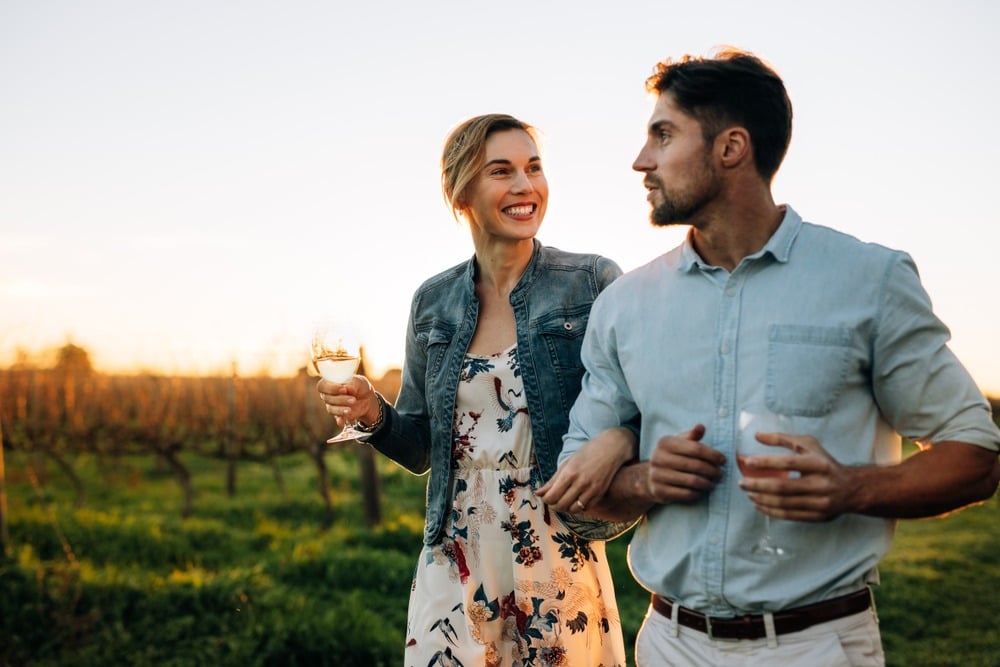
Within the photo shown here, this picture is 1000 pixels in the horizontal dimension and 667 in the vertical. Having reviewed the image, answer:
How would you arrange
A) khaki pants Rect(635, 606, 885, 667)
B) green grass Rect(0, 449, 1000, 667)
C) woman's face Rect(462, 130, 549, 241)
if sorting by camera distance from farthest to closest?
green grass Rect(0, 449, 1000, 667)
woman's face Rect(462, 130, 549, 241)
khaki pants Rect(635, 606, 885, 667)

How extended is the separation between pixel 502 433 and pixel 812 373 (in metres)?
1.09

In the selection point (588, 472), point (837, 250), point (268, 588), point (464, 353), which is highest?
point (837, 250)

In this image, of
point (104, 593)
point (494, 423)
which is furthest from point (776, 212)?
point (104, 593)

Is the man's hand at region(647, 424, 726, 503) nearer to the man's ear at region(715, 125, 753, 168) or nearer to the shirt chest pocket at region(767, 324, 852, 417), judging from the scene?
the shirt chest pocket at region(767, 324, 852, 417)

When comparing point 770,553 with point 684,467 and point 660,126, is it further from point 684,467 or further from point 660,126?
point 660,126

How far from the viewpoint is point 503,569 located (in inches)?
107

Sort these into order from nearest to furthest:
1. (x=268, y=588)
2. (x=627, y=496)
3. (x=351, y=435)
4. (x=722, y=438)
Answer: (x=722, y=438) → (x=627, y=496) → (x=351, y=435) → (x=268, y=588)

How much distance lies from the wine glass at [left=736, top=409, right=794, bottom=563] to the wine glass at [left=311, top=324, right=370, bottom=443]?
1.22 meters

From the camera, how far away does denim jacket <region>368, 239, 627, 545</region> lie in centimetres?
265

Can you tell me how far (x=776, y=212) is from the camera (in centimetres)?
207

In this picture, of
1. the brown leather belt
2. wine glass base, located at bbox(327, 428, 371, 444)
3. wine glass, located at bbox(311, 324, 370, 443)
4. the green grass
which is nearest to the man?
the brown leather belt

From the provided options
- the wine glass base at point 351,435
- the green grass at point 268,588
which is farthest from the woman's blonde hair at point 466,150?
the green grass at point 268,588

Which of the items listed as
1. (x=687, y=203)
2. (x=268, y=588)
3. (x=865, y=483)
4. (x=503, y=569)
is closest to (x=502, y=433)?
(x=503, y=569)

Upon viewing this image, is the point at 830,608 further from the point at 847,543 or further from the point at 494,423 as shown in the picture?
the point at 494,423
